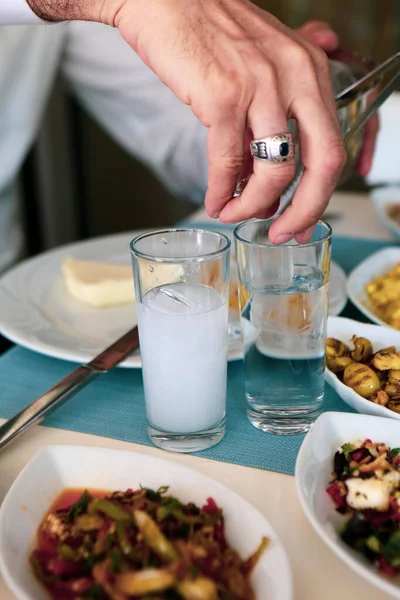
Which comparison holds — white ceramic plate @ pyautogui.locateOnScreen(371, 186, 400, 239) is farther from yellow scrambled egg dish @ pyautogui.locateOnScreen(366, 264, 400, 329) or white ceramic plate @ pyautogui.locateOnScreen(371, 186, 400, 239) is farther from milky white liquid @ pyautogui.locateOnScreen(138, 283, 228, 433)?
milky white liquid @ pyautogui.locateOnScreen(138, 283, 228, 433)

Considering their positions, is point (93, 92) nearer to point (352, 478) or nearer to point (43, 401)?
point (43, 401)

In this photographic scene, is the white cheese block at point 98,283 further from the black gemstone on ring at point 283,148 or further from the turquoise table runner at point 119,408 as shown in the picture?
the black gemstone on ring at point 283,148

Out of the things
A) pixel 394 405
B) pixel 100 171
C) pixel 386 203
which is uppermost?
pixel 394 405

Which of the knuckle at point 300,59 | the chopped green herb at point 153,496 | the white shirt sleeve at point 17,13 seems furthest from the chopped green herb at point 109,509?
the white shirt sleeve at point 17,13

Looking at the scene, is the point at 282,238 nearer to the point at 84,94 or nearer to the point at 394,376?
the point at 394,376

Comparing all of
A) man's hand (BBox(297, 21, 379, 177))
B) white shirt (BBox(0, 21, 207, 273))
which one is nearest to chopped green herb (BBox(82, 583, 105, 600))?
man's hand (BBox(297, 21, 379, 177))

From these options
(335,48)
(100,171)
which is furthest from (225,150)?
(100,171)

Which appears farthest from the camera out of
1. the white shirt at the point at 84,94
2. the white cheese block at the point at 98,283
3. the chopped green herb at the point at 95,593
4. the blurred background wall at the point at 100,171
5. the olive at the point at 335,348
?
the blurred background wall at the point at 100,171
